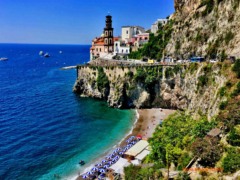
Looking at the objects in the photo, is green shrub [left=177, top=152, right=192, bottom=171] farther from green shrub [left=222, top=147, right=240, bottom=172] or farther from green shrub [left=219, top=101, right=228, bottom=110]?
green shrub [left=219, top=101, right=228, bottom=110]

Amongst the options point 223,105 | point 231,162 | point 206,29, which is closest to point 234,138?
point 231,162

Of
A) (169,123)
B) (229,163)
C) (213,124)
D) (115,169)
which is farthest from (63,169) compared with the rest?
(229,163)

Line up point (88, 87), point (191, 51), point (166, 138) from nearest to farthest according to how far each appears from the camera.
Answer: point (166, 138) < point (191, 51) < point (88, 87)

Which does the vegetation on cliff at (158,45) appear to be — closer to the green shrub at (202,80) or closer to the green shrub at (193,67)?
the green shrub at (193,67)

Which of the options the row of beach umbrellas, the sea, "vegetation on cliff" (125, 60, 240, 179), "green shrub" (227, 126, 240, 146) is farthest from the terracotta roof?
the sea

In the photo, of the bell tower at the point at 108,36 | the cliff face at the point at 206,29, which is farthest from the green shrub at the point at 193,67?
the bell tower at the point at 108,36

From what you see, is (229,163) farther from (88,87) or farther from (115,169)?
(88,87)

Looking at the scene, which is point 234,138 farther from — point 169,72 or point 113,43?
point 113,43
